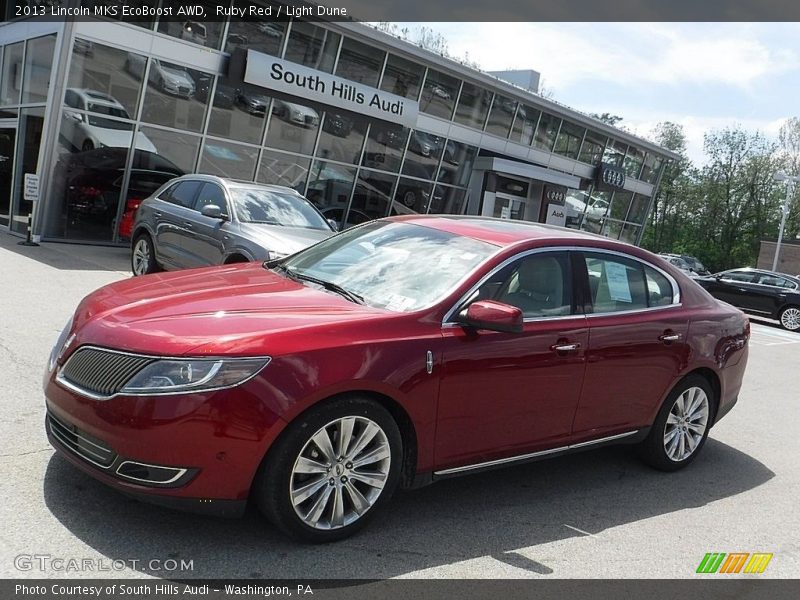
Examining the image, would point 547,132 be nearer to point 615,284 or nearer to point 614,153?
point 614,153

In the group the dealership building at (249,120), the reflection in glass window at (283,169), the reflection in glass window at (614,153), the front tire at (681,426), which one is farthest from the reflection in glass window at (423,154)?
the front tire at (681,426)

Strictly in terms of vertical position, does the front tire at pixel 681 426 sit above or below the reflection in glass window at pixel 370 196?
below

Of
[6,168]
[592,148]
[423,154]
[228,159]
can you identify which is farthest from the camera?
[592,148]

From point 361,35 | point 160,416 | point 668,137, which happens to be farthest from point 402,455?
point 668,137

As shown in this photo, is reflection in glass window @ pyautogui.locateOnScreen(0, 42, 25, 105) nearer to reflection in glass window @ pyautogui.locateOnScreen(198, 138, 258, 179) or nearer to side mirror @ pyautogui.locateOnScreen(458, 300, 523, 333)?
reflection in glass window @ pyautogui.locateOnScreen(198, 138, 258, 179)

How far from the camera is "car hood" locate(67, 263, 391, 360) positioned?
328 cm

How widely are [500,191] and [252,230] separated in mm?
18155

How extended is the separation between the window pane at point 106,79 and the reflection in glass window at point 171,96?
0.22 metres

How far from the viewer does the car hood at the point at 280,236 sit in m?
8.09

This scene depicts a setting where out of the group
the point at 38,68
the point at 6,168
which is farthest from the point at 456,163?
the point at 6,168

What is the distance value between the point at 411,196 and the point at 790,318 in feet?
38.0

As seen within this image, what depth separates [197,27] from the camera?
1580 cm

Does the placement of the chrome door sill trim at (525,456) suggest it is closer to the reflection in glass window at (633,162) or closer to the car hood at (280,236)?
the car hood at (280,236)

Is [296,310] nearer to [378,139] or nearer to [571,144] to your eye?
[378,139]
